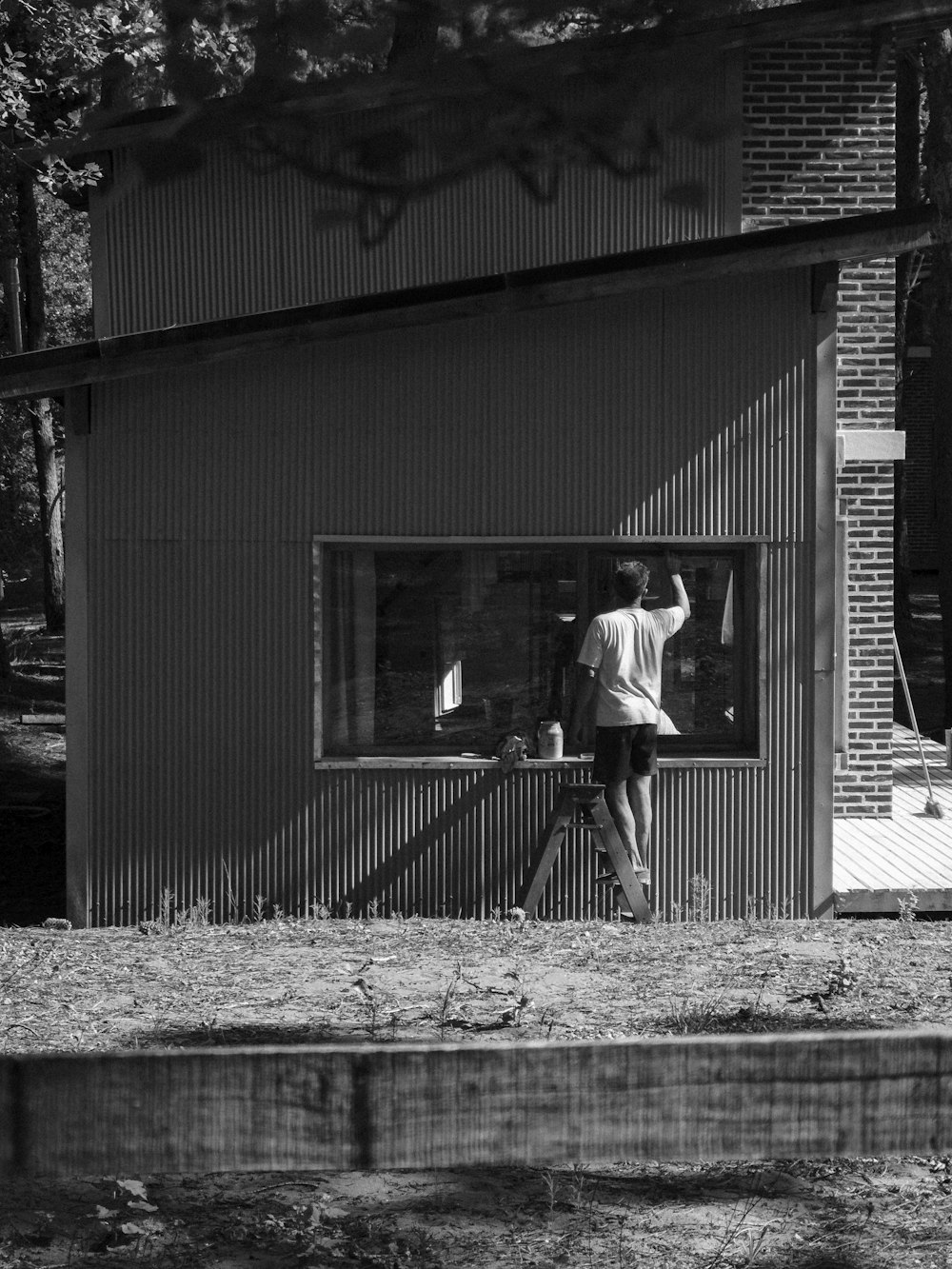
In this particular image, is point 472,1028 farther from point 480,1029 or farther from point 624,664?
point 624,664

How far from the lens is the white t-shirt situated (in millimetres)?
8703

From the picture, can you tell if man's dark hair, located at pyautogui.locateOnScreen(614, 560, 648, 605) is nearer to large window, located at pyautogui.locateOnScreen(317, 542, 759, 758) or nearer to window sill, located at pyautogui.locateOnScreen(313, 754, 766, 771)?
large window, located at pyautogui.locateOnScreen(317, 542, 759, 758)

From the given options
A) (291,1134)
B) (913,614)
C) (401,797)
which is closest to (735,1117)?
(291,1134)

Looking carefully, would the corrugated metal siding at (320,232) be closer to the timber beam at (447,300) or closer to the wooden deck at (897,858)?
the timber beam at (447,300)

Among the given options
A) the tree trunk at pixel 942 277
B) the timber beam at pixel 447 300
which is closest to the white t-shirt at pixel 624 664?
the timber beam at pixel 447 300

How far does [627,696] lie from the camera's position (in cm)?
872

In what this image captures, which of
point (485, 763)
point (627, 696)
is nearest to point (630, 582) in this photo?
point (627, 696)

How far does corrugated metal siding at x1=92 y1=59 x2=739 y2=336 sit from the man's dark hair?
84.2 inches

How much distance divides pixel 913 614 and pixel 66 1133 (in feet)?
92.1

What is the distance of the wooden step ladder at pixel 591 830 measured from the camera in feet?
27.9

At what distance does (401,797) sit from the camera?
910 centimetres

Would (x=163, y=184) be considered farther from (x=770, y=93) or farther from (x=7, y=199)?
(x=7, y=199)

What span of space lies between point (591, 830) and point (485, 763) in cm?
81

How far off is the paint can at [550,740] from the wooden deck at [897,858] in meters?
1.93
